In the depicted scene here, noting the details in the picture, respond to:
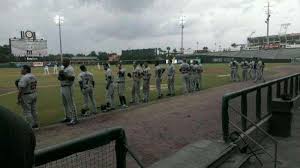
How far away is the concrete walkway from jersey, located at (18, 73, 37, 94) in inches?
46.6

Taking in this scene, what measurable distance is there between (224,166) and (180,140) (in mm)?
2216

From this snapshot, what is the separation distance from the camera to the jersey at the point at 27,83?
10.7m

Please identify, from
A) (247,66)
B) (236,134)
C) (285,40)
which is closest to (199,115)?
(236,134)

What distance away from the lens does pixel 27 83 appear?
10781 millimetres

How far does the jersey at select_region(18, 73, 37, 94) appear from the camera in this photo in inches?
420

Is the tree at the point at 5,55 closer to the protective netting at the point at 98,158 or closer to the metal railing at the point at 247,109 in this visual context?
the metal railing at the point at 247,109

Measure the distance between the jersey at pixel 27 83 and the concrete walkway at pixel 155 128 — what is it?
1.18m

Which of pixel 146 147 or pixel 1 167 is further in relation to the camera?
pixel 146 147

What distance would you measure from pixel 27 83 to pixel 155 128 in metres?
3.78

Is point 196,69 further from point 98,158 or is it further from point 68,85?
point 98,158

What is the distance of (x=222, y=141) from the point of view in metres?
7.90

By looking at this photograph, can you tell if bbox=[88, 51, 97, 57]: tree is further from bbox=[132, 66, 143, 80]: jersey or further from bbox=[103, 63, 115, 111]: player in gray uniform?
bbox=[103, 63, 115, 111]: player in gray uniform

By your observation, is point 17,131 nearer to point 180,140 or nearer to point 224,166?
point 224,166

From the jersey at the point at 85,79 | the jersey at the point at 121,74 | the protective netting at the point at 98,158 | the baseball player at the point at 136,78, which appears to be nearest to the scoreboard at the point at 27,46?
the baseball player at the point at 136,78
